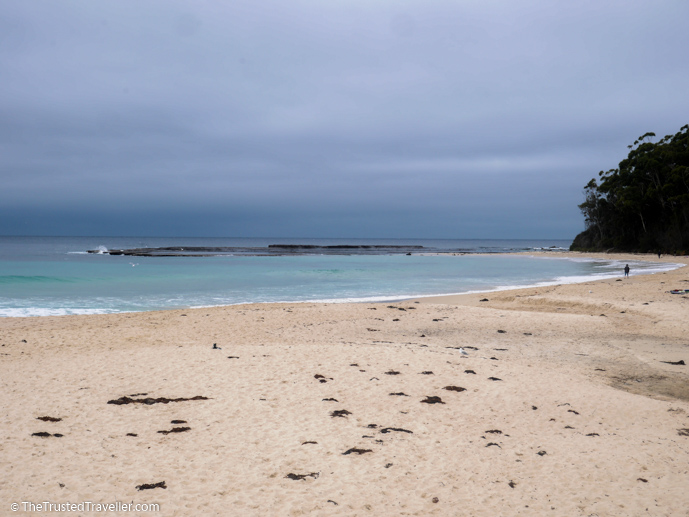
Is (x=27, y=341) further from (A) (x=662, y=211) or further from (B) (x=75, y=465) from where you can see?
(A) (x=662, y=211)

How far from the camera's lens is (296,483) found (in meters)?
4.50

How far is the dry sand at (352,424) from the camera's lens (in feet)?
14.1

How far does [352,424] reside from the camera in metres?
6.03

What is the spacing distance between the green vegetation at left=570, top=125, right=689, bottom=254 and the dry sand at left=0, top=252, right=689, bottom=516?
52406 millimetres

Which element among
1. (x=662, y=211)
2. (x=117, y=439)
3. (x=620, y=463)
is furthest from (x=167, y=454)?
(x=662, y=211)

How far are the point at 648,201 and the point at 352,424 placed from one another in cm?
6692

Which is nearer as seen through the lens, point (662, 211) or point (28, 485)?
point (28, 485)

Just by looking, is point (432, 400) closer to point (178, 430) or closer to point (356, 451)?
point (356, 451)

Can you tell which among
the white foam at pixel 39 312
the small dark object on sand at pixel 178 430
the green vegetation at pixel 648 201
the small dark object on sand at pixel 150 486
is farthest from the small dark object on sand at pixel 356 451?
the green vegetation at pixel 648 201

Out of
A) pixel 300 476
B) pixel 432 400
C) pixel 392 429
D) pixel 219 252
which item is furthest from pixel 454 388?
pixel 219 252

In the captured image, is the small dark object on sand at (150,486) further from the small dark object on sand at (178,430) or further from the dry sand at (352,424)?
the small dark object on sand at (178,430)

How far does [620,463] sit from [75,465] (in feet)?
19.4

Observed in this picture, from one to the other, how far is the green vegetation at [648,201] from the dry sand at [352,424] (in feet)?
172

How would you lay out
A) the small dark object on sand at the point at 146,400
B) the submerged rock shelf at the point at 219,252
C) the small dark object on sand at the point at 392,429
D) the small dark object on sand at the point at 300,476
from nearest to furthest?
the small dark object on sand at the point at 300,476 → the small dark object on sand at the point at 392,429 → the small dark object on sand at the point at 146,400 → the submerged rock shelf at the point at 219,252
